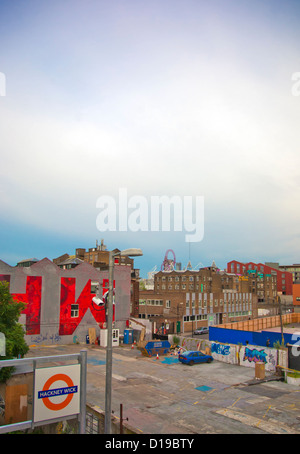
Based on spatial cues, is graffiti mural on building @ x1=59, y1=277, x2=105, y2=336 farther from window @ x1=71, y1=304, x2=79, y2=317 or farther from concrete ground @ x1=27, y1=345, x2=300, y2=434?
concrete ground @ x1=27, y1=345, x2=300, y2=434

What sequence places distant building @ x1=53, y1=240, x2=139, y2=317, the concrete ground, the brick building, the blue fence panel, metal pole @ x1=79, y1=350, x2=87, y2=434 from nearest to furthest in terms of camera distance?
metal pole @ x1=79, y1=350, x2=87, y2=434 < the concrete ground < the blue fence panel < distant building @ x1=53, y1=240, x2=139, y2=317 < the brick building

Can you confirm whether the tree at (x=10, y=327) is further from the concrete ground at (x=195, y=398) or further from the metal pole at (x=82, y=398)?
the metal pole at (x=82, y=398)

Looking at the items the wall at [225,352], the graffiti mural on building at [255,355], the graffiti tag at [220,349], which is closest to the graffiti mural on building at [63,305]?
the graffiti tag at [220,349]

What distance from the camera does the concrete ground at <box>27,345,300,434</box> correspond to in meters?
19.3

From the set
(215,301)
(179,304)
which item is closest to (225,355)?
(179,304)

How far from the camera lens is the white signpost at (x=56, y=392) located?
12.4 m

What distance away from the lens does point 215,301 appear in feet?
266

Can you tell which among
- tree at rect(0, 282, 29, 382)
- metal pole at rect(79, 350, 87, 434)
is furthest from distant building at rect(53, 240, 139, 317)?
metal pole at rect(79, 350, 87, 434)

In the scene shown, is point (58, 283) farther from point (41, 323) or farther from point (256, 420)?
point (256, 420)

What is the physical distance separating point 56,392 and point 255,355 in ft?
89.6

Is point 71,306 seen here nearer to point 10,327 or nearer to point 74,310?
point 74,310

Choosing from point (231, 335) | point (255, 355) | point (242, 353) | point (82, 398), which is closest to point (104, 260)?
point (231, 335)

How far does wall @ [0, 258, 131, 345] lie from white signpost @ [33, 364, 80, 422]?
2852 centimetres

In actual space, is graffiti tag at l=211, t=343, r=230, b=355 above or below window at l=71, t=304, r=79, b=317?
below
